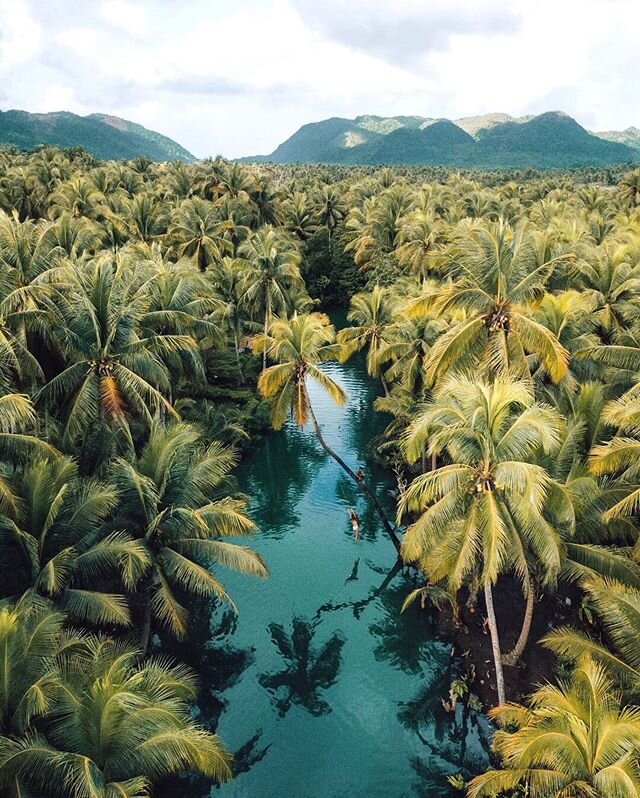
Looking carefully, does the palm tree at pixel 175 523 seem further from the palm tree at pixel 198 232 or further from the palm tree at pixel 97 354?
the palm tree at pixel 198 232

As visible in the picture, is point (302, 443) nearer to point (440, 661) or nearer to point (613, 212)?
point (440, 661)

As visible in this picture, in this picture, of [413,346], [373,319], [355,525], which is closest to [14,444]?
[355,525]

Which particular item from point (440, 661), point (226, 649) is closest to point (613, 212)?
point (440, 661)

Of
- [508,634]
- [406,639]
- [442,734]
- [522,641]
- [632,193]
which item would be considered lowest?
[442,734]

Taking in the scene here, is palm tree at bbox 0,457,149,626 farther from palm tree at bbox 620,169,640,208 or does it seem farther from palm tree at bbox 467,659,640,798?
palm tree at bbox 620,169,640,208

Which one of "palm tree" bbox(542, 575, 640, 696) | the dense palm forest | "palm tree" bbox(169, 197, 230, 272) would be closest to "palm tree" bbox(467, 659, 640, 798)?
the dense palm forest

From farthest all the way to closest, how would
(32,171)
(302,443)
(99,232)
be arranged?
(32,171) → (99,232) → (302,443)

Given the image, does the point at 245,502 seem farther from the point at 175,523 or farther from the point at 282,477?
the point at 282,477
